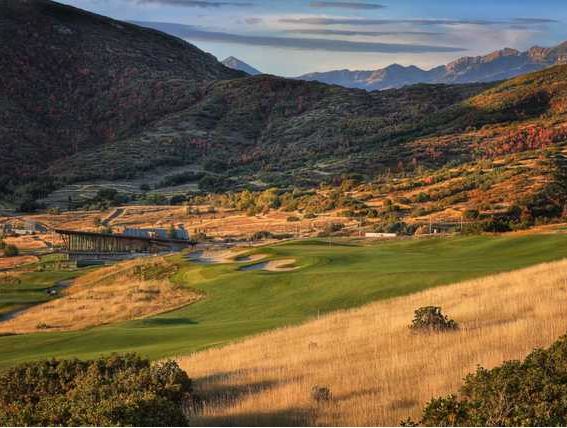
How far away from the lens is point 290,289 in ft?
94.3

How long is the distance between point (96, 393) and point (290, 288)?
57.9 feet

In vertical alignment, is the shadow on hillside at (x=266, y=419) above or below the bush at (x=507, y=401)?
below

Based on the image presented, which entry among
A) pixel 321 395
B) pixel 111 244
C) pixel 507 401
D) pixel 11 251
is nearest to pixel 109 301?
pixel 111 244

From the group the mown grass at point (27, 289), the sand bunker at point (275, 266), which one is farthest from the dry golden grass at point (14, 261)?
the sand bunker at point (275, 266)

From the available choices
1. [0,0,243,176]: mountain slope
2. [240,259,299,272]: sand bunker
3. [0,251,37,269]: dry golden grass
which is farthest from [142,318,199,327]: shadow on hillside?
[0,0,243,176]: mountain slope

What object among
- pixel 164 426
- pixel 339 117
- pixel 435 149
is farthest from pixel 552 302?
pixel 339 117

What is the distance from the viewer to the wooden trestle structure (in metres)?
59.1

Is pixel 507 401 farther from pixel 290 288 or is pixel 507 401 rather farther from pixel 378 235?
pixel 378 235

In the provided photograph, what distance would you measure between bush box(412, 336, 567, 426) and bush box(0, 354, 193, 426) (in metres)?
3.17

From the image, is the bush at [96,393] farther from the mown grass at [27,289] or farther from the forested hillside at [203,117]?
the forested hillside at [203,117]

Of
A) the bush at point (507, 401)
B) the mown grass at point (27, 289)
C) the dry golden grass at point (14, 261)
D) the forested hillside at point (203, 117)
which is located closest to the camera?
the bush at point (507, 401)

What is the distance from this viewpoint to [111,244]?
199 feet

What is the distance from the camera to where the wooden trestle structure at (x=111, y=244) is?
59.1 metres

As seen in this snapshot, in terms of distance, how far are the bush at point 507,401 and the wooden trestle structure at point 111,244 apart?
4946cm
